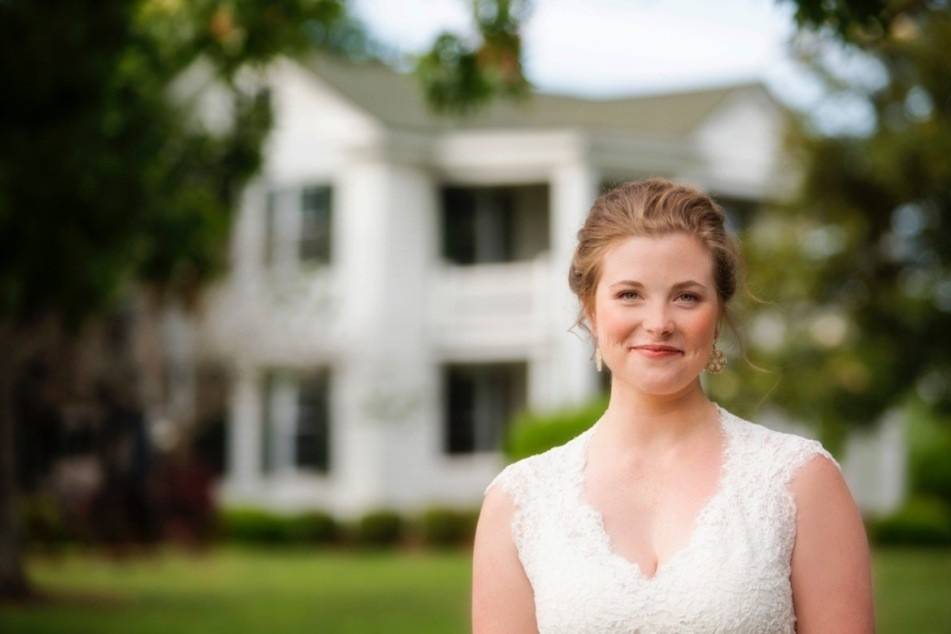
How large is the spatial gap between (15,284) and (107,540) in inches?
300

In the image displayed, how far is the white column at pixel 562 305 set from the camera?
99.3 ft

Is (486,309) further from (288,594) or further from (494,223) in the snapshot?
(288,594)

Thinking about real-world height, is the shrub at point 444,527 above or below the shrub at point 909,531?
above

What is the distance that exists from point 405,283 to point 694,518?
1105 inches

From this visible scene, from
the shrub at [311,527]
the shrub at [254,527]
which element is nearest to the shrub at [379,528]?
the shrub at [311,527]

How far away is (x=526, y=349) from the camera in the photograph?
103 ft

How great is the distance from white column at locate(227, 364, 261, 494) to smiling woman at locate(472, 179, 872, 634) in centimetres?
2871

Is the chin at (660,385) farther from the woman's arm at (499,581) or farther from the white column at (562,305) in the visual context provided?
the white column at (562,305)

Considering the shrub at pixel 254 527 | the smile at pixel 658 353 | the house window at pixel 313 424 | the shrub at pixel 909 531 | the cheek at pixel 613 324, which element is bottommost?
the shrub at pixel 909 531

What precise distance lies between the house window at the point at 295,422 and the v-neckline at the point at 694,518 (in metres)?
28.7

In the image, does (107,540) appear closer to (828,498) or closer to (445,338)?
(445,338)

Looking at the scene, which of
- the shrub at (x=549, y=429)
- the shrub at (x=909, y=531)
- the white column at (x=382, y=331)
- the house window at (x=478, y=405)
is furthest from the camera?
the house window at (x=478, y=405)

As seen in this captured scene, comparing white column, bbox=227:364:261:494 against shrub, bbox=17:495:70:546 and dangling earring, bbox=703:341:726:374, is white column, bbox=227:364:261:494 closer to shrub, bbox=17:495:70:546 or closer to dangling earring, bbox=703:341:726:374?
shrub, bbox=17:495:70:546

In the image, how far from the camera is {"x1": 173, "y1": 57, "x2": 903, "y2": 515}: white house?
3088 centimetres
